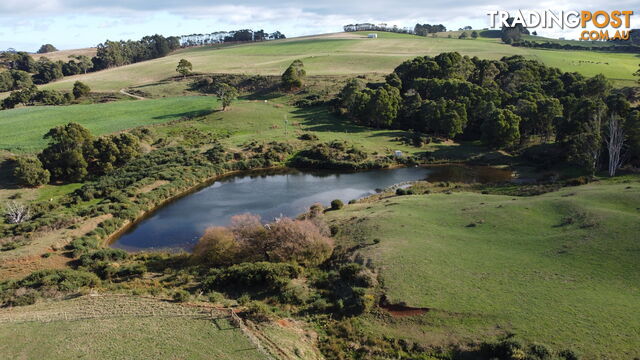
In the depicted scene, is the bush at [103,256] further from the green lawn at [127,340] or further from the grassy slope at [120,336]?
the green lawn at [127,340]

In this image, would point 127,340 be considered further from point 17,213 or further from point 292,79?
point 292,79

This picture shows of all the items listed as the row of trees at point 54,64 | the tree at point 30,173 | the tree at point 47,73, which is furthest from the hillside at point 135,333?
the tree at point 47,73

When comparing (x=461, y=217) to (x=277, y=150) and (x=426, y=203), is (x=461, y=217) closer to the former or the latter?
(x=426, y=203)

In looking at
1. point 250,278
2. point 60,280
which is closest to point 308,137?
point 250,278

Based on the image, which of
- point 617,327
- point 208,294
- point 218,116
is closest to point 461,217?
point 617,327

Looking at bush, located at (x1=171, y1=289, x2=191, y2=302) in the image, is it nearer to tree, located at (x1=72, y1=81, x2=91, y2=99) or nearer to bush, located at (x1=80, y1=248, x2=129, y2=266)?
bush, located at (x1=80, y1=248, x2=129, y2=266)

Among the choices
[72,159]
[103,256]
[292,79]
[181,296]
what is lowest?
[103,256]

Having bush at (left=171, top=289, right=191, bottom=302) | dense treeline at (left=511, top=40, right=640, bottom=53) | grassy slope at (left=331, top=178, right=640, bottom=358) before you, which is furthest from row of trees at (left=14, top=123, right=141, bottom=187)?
dense treeline at (left=511, top=40, right=640, bottom=53)
